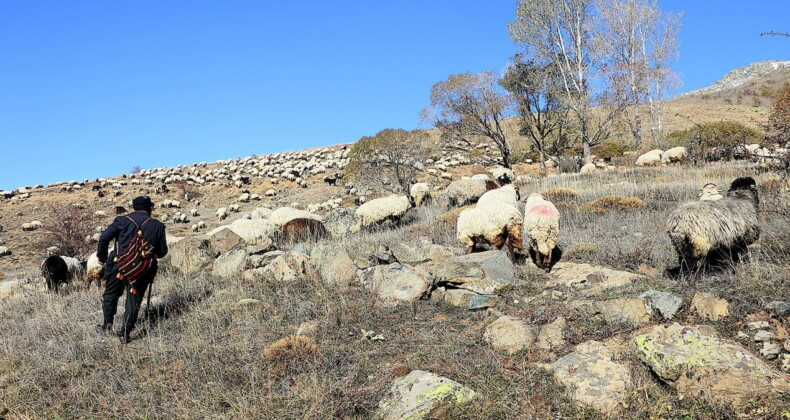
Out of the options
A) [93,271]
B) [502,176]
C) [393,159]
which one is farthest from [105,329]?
[502,176]

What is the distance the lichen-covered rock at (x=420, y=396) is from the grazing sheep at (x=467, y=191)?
42.2ft

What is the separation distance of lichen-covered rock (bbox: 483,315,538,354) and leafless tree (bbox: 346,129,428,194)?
16392 millimetres

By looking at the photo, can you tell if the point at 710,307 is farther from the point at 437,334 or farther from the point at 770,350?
the point at 437,334

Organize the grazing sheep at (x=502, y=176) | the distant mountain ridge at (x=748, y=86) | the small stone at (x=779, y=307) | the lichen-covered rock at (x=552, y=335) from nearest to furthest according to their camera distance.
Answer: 1. the small stone at (x=779, y=307)
2. the lichen-covered rock at (x=552, y=335)
3. the grazing sheep at (x=502, y=176)
4. the distant mountain ridge at (x=748, y=86)

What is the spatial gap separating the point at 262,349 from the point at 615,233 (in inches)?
271

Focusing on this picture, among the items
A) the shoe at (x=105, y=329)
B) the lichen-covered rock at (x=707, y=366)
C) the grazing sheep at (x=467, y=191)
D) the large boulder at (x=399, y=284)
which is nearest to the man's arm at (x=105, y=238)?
the shoe at (x=105, y=329)

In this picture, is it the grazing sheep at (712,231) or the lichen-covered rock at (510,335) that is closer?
the lichen-covered rock at (510,335)

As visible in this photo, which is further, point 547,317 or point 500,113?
point 500,113

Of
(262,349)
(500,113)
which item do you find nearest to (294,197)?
(500,113)

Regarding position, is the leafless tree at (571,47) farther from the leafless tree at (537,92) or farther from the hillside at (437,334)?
the hillside at (437,334)

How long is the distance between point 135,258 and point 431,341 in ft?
12.9

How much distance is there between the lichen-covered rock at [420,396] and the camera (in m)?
4.04

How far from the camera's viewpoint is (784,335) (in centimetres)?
427

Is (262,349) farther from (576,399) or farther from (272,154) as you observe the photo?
(272,154)
